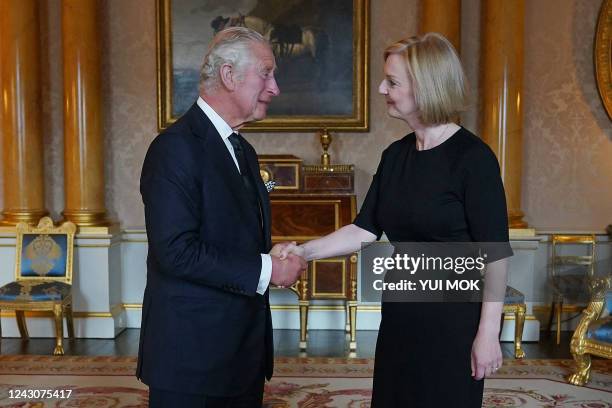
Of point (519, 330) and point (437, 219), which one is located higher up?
point (437, 219)

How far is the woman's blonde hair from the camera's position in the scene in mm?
2018

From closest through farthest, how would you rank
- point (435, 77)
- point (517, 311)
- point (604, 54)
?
point (435, 77) → point (517, 311) → point (604, 54)

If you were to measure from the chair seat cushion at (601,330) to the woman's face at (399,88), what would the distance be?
3056mm

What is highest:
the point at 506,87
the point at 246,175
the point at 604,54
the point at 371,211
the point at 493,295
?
the point at 604,54

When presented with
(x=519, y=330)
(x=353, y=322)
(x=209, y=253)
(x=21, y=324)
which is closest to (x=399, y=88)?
(x=209, y=253)

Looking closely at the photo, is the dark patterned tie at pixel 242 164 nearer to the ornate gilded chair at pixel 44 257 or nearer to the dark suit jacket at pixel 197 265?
the dark suit jacket at pixel 197 265

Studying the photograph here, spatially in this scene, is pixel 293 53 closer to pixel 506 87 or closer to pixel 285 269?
pixel 506 87

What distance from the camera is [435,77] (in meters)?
2.02

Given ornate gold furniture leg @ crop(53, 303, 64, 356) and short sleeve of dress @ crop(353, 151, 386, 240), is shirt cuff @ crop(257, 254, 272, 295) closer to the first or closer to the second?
short sleeve of dress @ crop(353, 151, 386, 240)

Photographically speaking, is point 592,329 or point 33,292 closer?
point 592,329

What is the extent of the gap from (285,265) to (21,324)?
4.44 meters

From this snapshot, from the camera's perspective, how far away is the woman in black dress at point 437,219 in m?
1.99

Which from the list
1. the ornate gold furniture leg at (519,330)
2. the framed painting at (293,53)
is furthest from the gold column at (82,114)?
the ornate gold furniture leg at (519,330)

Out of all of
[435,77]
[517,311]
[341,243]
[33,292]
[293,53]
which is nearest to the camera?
[435,77]
